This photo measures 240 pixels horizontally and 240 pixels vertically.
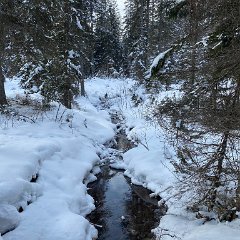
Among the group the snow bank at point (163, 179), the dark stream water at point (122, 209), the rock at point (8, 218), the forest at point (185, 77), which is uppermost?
the forest at point (185, 77)

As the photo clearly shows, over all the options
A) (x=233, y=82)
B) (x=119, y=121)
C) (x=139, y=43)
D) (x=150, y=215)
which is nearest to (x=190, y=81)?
(x=233, y=82)

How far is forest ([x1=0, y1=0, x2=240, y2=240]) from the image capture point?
20.0 ft

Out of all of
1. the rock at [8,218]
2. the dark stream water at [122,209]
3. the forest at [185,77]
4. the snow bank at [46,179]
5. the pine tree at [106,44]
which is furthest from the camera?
the pine tree at [106,44]

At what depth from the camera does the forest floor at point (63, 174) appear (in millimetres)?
6719

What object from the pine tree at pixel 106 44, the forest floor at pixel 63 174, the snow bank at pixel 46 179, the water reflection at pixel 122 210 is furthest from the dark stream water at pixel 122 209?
the pine tree at pixel 106 44

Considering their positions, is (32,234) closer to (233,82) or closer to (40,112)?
(233,82)

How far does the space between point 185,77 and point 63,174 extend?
4438 millimetres

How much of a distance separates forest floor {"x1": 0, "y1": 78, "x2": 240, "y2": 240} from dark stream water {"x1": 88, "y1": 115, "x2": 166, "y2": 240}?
0.83 ft

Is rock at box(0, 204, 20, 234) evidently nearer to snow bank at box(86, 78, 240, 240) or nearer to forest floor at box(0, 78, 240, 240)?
forest floor at box(0, 78, 240, 240)

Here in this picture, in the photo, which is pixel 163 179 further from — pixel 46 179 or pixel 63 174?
pixel 46 179

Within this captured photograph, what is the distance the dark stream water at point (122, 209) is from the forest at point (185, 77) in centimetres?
87

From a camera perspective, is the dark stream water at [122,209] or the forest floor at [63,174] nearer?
the forest floor at [63,174]

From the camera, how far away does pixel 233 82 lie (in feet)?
20.3

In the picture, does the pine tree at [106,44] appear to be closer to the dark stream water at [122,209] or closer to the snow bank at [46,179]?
the snow bank at [46,179]
